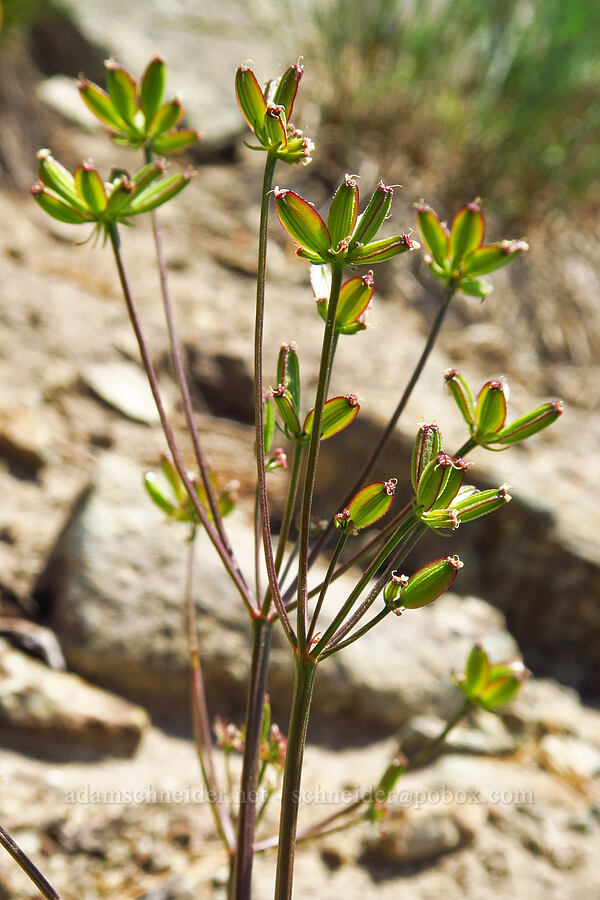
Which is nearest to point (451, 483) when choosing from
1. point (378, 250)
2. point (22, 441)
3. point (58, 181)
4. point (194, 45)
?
point (378, 250)

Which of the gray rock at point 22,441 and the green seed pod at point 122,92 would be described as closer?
the green seed pod at point 122,92

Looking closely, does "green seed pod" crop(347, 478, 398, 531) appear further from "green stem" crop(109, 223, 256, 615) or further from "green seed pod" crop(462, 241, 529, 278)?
"green seed pod" crop(462, 241, 529, 278)

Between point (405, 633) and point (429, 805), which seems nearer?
point (429, 805)

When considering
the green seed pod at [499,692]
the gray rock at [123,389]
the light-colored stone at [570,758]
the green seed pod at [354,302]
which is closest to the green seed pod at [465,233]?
the green seed pod at [354,302]

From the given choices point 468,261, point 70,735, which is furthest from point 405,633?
point 468,261

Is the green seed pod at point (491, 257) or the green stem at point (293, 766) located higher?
the green seed pod at point (491, 257)

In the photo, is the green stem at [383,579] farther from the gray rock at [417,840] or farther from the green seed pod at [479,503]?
the gray rock at [417,840]

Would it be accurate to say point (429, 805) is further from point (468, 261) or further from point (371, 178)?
point (371, 178)

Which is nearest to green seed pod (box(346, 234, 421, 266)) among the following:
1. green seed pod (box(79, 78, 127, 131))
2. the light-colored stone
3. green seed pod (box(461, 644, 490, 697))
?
green seed pod (box(79, 78, 127, 131))

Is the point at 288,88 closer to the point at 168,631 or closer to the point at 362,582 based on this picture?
→ the point at 362,582
